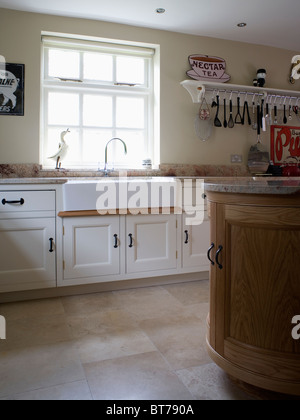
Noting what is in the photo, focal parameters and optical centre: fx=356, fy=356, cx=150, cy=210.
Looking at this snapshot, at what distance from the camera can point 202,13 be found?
Answer: 10.2ft

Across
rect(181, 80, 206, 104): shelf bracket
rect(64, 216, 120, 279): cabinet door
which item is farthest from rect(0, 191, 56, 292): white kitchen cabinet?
rect(181, 80, 206, 104): shelf bracket

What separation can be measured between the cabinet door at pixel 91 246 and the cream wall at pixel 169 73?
0.88 meters

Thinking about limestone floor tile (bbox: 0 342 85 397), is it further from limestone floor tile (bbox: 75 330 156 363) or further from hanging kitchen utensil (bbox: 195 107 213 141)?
hanging kitchen utensil (bbox: 195 107 213 141)

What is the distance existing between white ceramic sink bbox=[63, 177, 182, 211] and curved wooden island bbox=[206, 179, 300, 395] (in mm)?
1330

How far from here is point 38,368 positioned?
1676mm

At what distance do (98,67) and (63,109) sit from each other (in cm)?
54

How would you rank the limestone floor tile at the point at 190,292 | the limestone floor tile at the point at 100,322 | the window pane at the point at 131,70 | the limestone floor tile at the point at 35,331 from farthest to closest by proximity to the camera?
1. the window pane at the point at 131,70
2. the limestone floor tile at the point at 190,292
3. the limestone floor tile at the point at 100,322
4. the limestone floor tile at the point at 35,331

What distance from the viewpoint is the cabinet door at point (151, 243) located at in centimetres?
281

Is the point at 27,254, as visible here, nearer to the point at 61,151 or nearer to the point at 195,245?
the point at 61,151

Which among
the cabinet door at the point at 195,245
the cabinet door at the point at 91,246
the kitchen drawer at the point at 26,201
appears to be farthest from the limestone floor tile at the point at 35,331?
the cabinet door at the point at 195,245

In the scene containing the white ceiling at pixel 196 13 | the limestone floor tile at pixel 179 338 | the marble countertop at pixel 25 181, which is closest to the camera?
the limestone floor tile at pixel 179 338

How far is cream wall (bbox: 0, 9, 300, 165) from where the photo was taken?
303 centimetres

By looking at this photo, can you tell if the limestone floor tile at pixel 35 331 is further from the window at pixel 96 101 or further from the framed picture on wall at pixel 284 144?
the framed picture on wall at pixel 284 144
